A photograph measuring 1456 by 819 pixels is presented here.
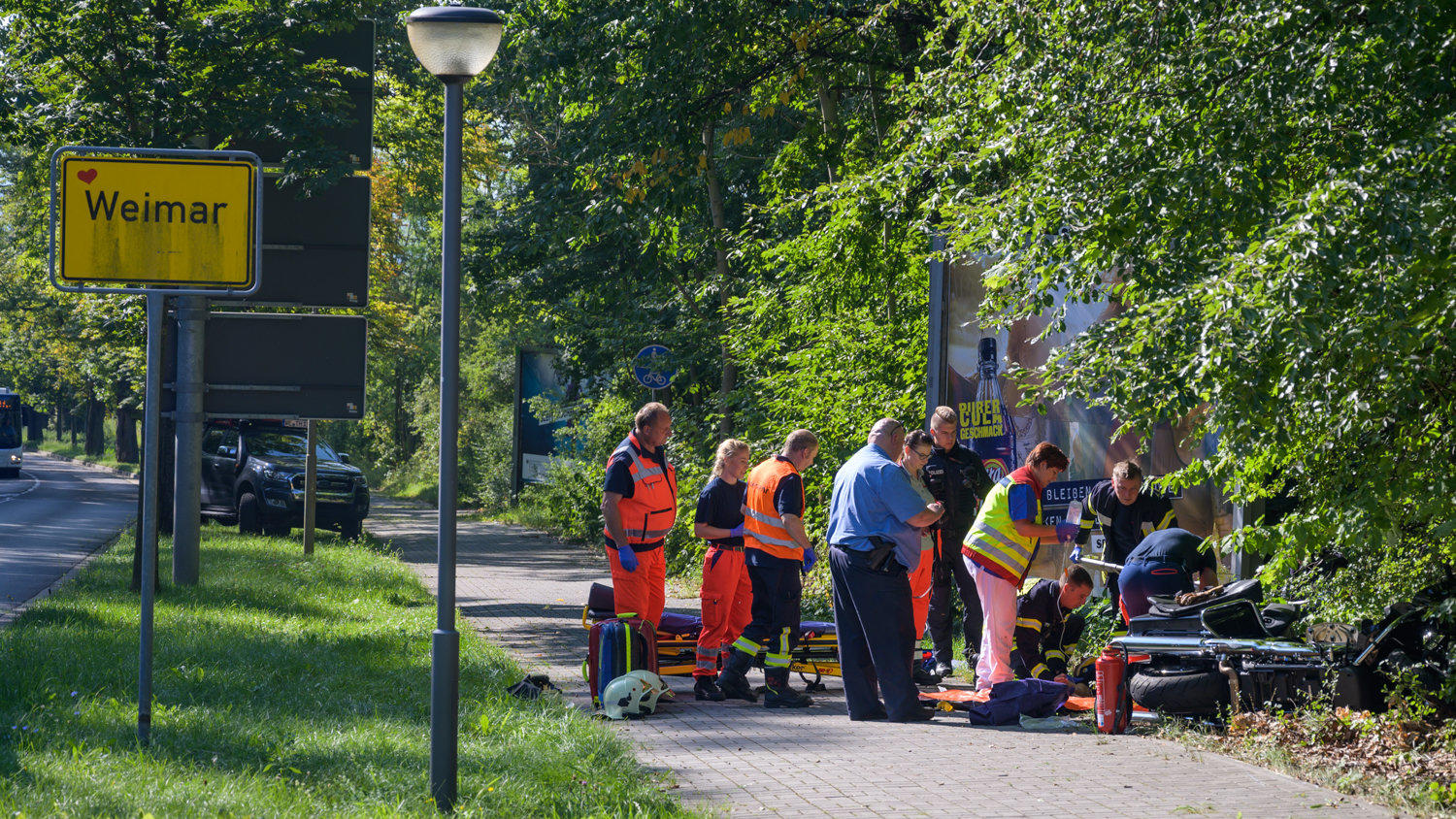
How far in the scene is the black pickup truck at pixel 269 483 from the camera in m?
22.1

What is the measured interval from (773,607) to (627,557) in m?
1.04

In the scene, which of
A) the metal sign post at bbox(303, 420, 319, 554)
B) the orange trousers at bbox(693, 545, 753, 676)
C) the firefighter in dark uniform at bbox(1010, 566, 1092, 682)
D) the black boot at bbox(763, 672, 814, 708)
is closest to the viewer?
the black boot at bbox(763, 672, 814, 708)

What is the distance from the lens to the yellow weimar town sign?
6.75 metres

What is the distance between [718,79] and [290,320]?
522 cm

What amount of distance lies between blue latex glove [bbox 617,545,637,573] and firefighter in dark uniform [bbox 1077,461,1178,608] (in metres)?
3.12

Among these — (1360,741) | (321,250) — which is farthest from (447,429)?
(321,250)

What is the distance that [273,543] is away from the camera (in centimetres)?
2000

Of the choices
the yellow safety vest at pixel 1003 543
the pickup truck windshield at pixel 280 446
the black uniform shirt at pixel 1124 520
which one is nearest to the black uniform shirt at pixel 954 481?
the black uniform shirt at pixel 1124 520

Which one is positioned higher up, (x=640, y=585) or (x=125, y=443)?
(x=125, y=443)

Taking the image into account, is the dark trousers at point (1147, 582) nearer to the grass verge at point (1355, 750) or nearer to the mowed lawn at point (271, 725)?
the grass verge at point (1355, 750)

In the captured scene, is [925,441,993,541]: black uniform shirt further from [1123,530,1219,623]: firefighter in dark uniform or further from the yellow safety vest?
[1123,530,1219,623]: firefighter in dark uniform

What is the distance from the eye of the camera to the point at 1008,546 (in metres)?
9.12

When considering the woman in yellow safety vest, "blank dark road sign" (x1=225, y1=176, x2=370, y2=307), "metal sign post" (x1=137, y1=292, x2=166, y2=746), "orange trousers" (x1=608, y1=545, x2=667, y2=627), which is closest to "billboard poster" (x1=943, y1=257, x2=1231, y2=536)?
the woman in yellow safety vest

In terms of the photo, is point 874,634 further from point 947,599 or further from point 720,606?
point 947,599
